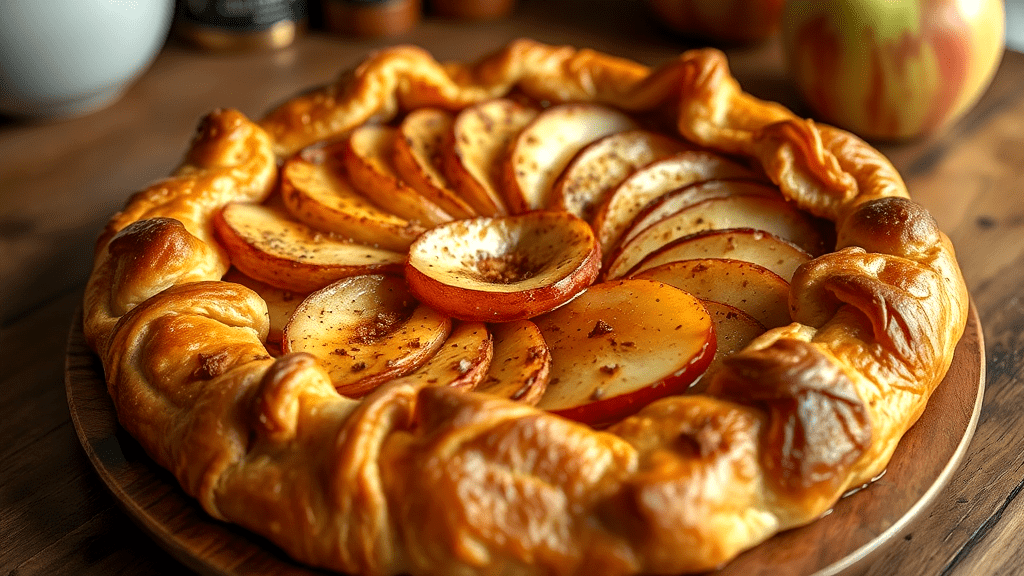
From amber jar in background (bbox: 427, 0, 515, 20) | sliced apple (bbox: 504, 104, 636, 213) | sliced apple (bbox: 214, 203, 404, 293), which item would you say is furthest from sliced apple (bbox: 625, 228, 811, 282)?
amber jar in background (bbox: 427, 0, 515, 20)

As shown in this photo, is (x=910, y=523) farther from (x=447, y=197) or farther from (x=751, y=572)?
(x=447, y=197)

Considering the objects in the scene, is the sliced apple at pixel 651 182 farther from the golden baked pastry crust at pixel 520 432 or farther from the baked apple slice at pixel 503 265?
the golden baked pastry crust at pixel 520 432

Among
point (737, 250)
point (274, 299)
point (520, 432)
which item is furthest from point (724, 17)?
point (520, 432)

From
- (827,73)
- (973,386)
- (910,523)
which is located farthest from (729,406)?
(827,73)

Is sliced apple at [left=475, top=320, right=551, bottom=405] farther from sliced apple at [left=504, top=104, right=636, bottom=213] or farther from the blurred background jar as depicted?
the blurred background jar

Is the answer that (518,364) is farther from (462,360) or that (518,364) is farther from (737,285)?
(737,285)

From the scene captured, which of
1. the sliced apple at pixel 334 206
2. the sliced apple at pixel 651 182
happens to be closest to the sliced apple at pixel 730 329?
the sliced apple at pixel 651 182
